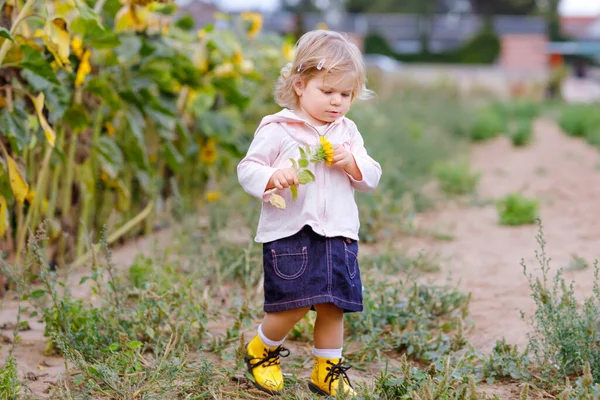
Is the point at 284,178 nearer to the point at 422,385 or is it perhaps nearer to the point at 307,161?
the point at 307,161

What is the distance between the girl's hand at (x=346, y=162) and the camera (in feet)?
7.55

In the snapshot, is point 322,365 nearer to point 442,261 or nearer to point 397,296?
point 397,296

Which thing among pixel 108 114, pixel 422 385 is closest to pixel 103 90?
pixel 108 114

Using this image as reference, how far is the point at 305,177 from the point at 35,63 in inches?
53.0

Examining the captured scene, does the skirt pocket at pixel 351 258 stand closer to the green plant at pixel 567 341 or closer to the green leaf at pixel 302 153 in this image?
the green leaf at pixel 302 153

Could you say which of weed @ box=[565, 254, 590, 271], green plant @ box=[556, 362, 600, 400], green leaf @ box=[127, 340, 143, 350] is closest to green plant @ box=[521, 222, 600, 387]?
green plant @ box=[556, 362, 600, 400]

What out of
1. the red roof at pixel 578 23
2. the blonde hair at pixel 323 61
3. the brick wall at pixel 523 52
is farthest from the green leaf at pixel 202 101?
the red roof at pixel 578 23

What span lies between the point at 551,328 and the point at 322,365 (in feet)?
2.53

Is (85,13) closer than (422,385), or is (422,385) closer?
(422,385)

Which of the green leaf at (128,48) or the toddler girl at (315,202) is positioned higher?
the green leaf at (128,48)

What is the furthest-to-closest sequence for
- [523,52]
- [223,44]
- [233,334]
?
[523,52] → [223,44] → [233,334]

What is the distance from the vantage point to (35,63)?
118 inches

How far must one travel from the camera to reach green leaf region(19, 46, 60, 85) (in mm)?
3002

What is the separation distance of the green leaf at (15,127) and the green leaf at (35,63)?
21 cm
